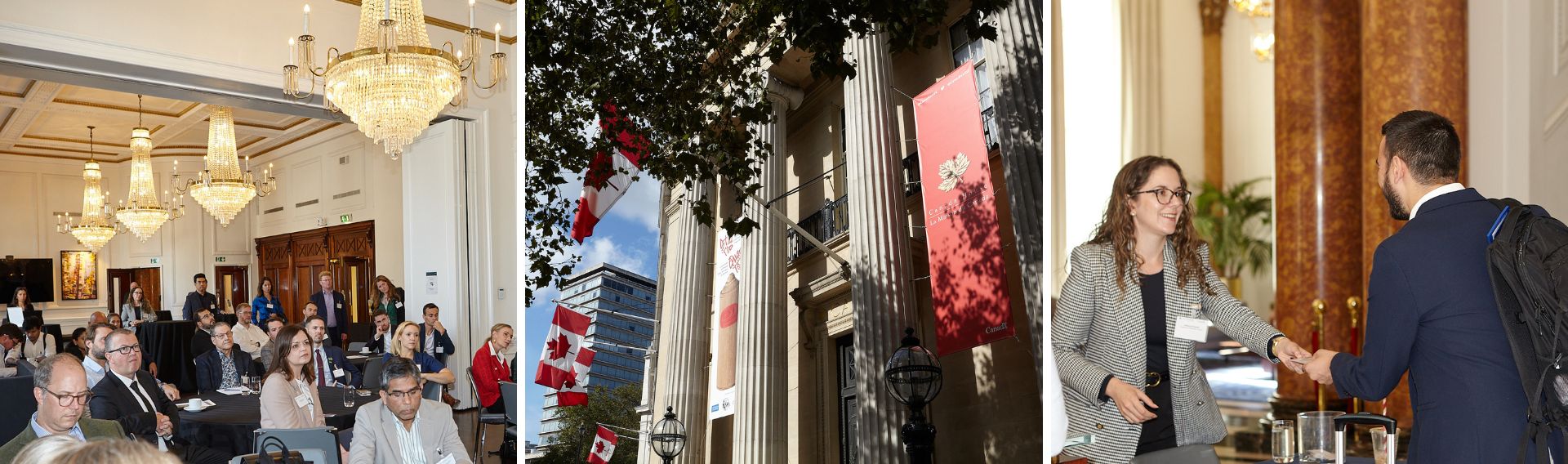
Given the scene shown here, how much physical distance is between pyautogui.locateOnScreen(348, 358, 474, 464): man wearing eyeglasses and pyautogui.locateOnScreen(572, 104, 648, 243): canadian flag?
1861 millimetres

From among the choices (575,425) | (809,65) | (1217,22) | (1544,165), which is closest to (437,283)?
(575,425)

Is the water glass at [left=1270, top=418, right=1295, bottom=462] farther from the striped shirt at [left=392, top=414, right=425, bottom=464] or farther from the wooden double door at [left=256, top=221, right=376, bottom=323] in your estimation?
the wooden double door at [left=256, top=221, right=376, bottom=323]

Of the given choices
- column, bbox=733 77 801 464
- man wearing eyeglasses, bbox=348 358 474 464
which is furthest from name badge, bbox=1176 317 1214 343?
man wearing eyeglasses, bbox=348 358 474 464

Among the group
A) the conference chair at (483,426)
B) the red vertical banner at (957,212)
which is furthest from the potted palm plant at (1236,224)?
the conference chair at (483,426)

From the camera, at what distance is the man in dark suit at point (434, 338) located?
6.20 metres

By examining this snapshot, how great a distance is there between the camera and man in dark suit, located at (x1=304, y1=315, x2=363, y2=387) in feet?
21.2

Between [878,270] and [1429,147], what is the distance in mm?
1241

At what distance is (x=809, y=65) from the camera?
266 cm

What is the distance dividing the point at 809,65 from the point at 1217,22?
1657 millimetres

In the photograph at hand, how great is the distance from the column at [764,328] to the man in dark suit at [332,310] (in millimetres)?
8086

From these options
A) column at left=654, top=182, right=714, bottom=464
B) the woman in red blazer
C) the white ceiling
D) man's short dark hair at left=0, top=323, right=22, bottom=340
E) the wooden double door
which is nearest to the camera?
column at left=654, top=182, right=714, bottom=464

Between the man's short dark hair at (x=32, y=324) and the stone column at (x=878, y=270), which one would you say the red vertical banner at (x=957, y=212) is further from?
the man's short dark hair at (x=32, y=324)

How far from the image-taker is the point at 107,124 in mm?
10633

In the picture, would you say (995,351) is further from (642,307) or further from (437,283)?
(437,283)
